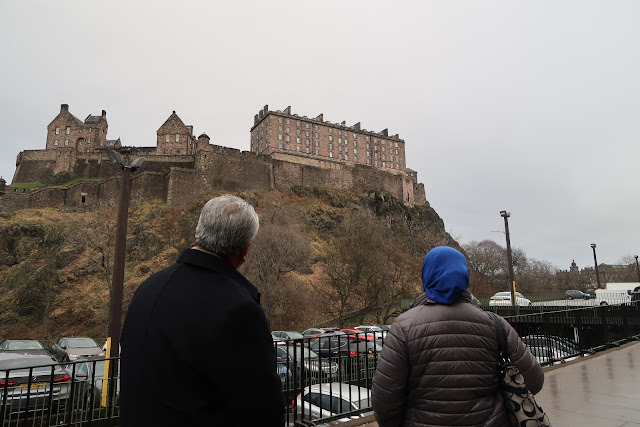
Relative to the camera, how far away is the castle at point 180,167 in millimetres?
47719

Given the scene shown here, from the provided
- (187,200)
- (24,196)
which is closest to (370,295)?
(187,200)

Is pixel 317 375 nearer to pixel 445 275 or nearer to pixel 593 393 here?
pixel 593 393

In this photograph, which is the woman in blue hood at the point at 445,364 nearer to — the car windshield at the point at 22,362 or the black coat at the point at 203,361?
the black coat at the point at 203,361

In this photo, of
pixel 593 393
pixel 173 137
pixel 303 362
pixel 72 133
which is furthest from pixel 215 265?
pixel 72 133

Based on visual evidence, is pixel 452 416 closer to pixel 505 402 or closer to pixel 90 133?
pixel 505 402

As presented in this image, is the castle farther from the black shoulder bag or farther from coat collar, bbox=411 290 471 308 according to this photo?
the black shoulder bag

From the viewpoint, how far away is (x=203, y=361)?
1498mm

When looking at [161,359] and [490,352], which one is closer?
[161,359]

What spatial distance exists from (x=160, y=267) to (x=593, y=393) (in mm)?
34470

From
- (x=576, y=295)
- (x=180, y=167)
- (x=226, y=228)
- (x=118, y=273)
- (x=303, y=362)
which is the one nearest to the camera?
(x=226, y=228)

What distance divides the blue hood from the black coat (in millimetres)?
1354

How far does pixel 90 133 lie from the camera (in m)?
60.2

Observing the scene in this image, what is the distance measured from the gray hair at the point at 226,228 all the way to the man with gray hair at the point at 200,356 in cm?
13

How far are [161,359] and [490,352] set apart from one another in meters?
1.96
